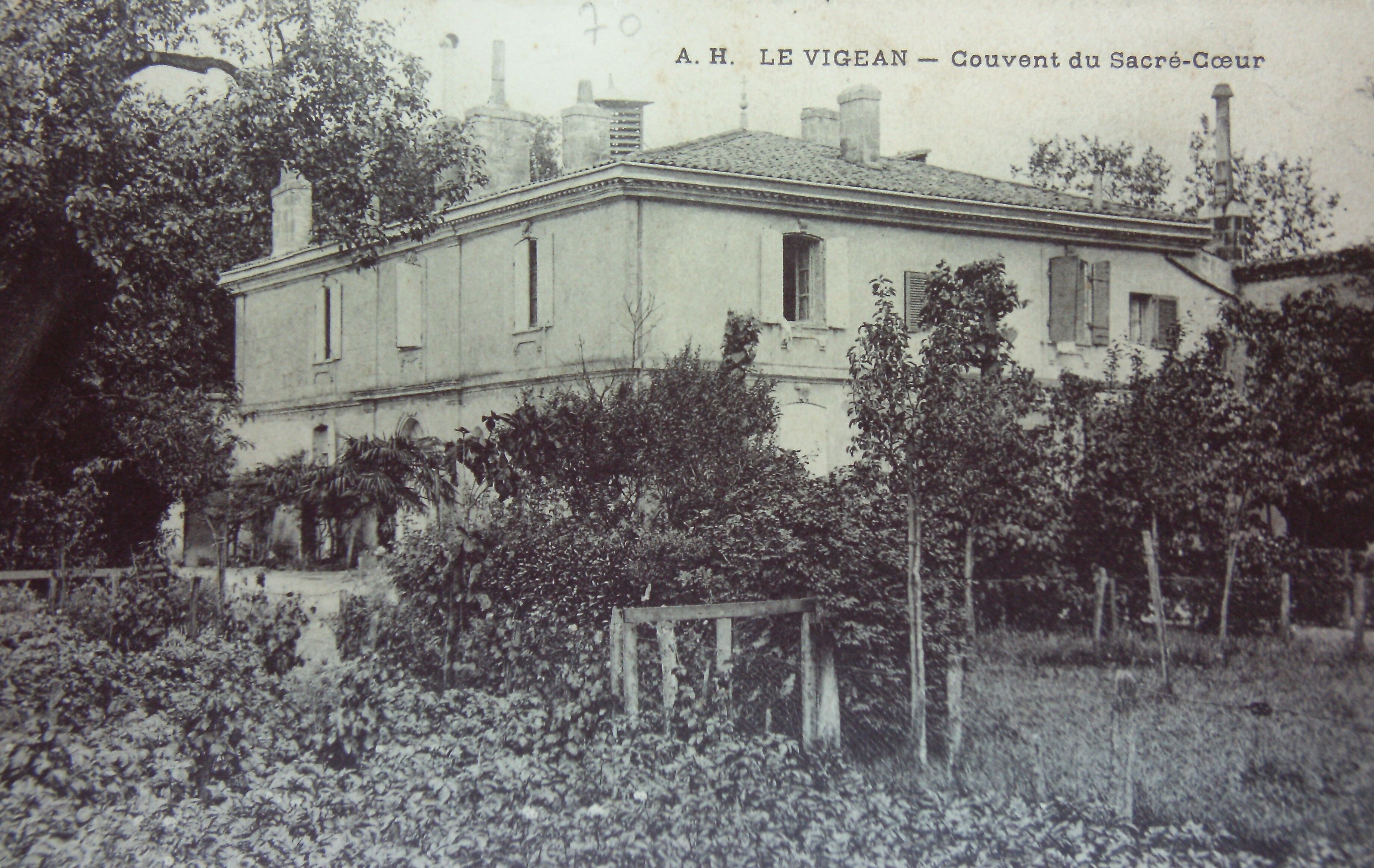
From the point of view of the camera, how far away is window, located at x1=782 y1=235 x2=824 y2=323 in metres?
16.5

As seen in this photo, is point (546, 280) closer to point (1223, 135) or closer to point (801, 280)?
point (801, 280)

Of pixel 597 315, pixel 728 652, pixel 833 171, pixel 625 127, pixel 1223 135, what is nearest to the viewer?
pixel 728 652

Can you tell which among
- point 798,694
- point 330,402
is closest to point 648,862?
point 798,694

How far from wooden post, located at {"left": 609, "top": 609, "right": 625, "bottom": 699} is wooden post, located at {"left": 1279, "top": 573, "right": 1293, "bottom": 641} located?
7.70 meters

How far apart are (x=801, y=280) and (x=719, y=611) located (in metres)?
10.8

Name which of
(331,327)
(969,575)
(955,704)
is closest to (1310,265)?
(969,575)

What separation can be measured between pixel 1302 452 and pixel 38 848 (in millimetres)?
9717

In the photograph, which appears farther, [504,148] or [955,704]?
[504,148]

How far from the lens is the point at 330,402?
56.7 feet

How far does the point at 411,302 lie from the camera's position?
1692 centimetres

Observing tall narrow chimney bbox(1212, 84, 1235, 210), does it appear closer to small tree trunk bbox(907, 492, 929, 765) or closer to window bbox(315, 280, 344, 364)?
small tree trunk bbox(907, 492, 929, 765)

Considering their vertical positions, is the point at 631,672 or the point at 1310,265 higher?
the point at 1310,265

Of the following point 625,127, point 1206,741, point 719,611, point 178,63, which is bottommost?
point 1206,741

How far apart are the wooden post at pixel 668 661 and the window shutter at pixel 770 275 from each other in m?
9.94
